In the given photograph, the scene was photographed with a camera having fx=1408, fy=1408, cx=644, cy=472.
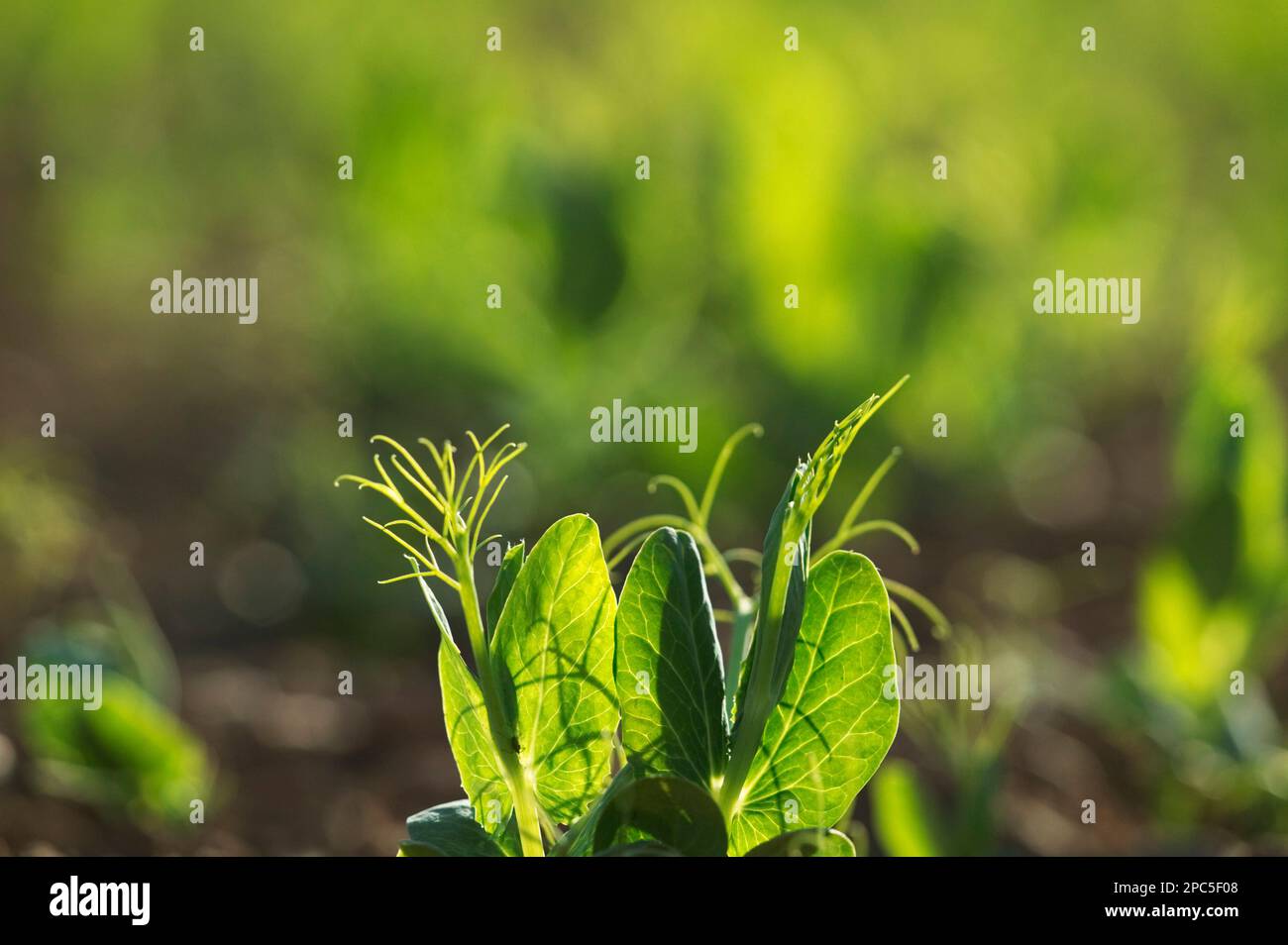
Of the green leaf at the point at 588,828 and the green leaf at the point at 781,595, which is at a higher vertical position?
the green leaf at the point at 781,595

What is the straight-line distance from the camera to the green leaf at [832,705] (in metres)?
0.85

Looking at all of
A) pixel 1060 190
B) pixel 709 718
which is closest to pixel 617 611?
pixel 709 718

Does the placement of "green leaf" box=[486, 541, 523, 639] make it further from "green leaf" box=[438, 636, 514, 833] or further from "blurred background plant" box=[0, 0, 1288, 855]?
"blurred background plant" box=[0, 0, 1288, 855]

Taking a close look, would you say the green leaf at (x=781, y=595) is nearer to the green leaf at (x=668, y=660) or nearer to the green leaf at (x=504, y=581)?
the green leaf at (x=668, y=660)

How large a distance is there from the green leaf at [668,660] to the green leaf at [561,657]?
0.09 feet

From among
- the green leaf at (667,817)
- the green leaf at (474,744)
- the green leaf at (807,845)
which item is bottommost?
the green leaf at (807,845)

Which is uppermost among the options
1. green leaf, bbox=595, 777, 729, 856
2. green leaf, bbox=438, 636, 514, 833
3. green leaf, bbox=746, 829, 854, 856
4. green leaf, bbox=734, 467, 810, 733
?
green leaf, bbox=734, 467, 810, 733

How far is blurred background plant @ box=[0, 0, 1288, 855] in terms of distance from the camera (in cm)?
149

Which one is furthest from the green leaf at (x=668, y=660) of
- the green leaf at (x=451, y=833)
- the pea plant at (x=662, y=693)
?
the green leaf at (x=451, y=833)

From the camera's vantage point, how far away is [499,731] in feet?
2.79

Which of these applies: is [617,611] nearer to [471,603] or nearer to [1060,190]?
[471,603]

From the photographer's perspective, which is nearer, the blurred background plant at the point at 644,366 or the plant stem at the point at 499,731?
the plant stem at the point at 499,731

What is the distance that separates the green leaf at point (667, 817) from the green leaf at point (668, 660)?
0.13 ft

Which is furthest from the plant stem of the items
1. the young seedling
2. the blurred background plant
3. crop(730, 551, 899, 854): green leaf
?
the blurred background plant
